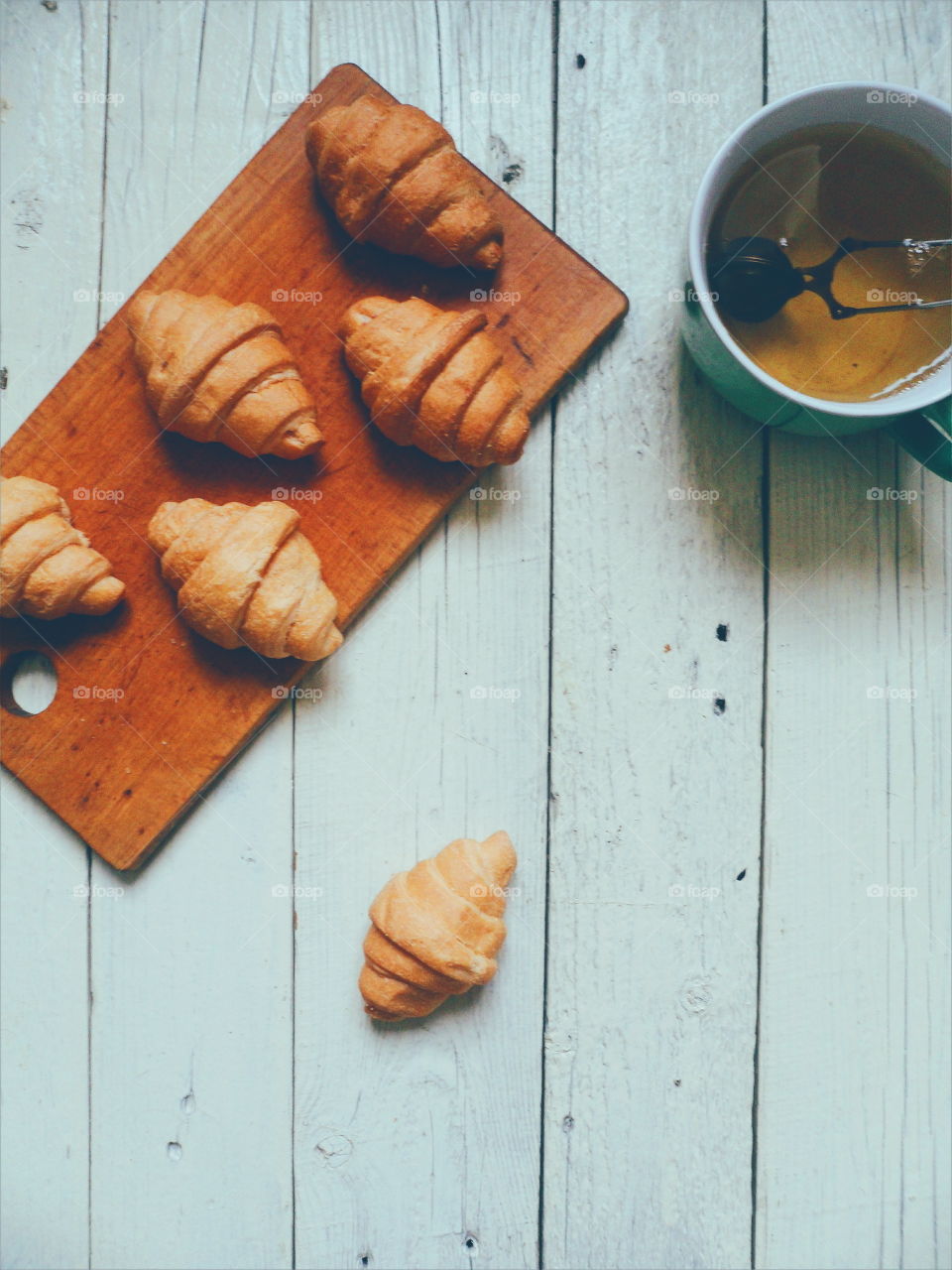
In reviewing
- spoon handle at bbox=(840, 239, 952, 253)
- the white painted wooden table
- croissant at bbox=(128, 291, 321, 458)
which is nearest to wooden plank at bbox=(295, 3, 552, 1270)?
the white painted wooden table

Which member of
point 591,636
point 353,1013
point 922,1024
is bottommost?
point 922,1024

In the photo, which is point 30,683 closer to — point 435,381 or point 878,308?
point 435,381

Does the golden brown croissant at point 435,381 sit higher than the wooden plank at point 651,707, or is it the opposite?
the golden brown croissant at point 435,381

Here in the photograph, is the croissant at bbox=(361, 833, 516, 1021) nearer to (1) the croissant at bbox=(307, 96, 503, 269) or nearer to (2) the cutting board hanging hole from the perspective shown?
(2) the cutting board hanging hole

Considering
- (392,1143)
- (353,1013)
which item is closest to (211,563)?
(353,1013)

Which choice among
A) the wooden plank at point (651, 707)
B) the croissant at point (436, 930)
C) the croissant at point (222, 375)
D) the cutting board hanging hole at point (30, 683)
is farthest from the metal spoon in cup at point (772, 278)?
the cutting board hanging hole at point (30, 683)

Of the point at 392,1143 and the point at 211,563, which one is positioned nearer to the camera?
the point at 211,563

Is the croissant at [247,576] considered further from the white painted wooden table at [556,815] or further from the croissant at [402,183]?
the croissant at [402,183]

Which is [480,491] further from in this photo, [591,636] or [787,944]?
[787,944]
